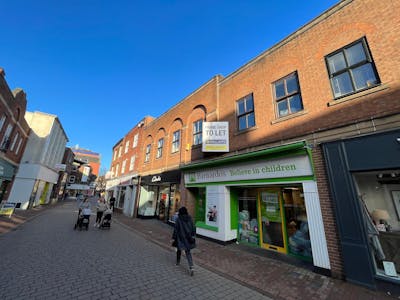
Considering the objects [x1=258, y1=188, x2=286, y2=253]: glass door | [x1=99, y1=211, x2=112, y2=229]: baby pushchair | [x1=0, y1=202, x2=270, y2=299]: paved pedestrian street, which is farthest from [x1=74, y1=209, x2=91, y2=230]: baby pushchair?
[x1=258, y1=188, x2=286, y2=253]: glass door

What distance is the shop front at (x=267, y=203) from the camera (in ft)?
18.4

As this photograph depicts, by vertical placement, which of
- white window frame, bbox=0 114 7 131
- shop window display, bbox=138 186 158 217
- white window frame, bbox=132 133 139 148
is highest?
white window frame, bbox=132 133 139 148

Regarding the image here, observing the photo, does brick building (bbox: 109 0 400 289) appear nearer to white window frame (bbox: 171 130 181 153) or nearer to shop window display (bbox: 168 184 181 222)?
shop window display (bbox: 168 184 181 222)

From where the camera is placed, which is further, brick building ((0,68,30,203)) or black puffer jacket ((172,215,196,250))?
brick building ((0,68,30,203))

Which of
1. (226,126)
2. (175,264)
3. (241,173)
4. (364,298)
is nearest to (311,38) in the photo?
(226,126)

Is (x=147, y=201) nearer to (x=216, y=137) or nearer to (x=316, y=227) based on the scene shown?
(x=216, y=137)

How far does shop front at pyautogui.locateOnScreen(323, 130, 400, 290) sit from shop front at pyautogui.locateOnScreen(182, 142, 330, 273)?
598mm

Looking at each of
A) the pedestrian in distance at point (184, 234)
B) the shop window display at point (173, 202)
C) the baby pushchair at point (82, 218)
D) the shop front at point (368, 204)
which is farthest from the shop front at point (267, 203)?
the baby pushchair at point (82, 218)

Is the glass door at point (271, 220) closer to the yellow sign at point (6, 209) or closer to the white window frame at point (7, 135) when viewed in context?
the yellow sign at point (6, 209)

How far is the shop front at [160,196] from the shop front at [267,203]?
273 cm

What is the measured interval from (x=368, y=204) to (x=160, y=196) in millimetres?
13270

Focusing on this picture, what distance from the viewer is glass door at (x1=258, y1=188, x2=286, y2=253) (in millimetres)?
6898

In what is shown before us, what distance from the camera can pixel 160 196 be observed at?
1517cm

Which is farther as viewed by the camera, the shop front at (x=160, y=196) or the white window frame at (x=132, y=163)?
the white window frame at (x=132, y=163)
